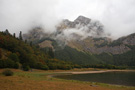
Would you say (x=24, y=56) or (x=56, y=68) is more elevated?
(x=24, y=56)

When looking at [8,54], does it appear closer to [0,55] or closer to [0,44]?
[0,55]

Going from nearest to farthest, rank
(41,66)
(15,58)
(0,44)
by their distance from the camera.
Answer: (15,58) < (0,44) < (41,66)

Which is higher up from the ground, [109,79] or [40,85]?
[40,85]

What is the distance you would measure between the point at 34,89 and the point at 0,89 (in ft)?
17.3

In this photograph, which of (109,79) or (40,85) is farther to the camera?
(109,79)

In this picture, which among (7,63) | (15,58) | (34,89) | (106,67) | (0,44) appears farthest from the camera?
(106,67)

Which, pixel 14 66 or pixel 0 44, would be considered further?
pixel 0 44

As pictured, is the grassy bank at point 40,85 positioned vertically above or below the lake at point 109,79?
above

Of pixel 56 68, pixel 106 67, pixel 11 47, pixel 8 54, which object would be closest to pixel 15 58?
pixel 8 54

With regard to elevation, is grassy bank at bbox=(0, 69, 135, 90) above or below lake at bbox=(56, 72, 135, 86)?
above

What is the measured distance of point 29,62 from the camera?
104 m

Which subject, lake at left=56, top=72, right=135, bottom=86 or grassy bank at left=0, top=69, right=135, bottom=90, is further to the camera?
lake at left=56, top=72, right=135, bottom=86

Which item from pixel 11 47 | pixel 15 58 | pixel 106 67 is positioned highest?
pixel 11 47

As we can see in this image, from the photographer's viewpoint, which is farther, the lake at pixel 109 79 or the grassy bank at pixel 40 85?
the lake at pixel 109 79
